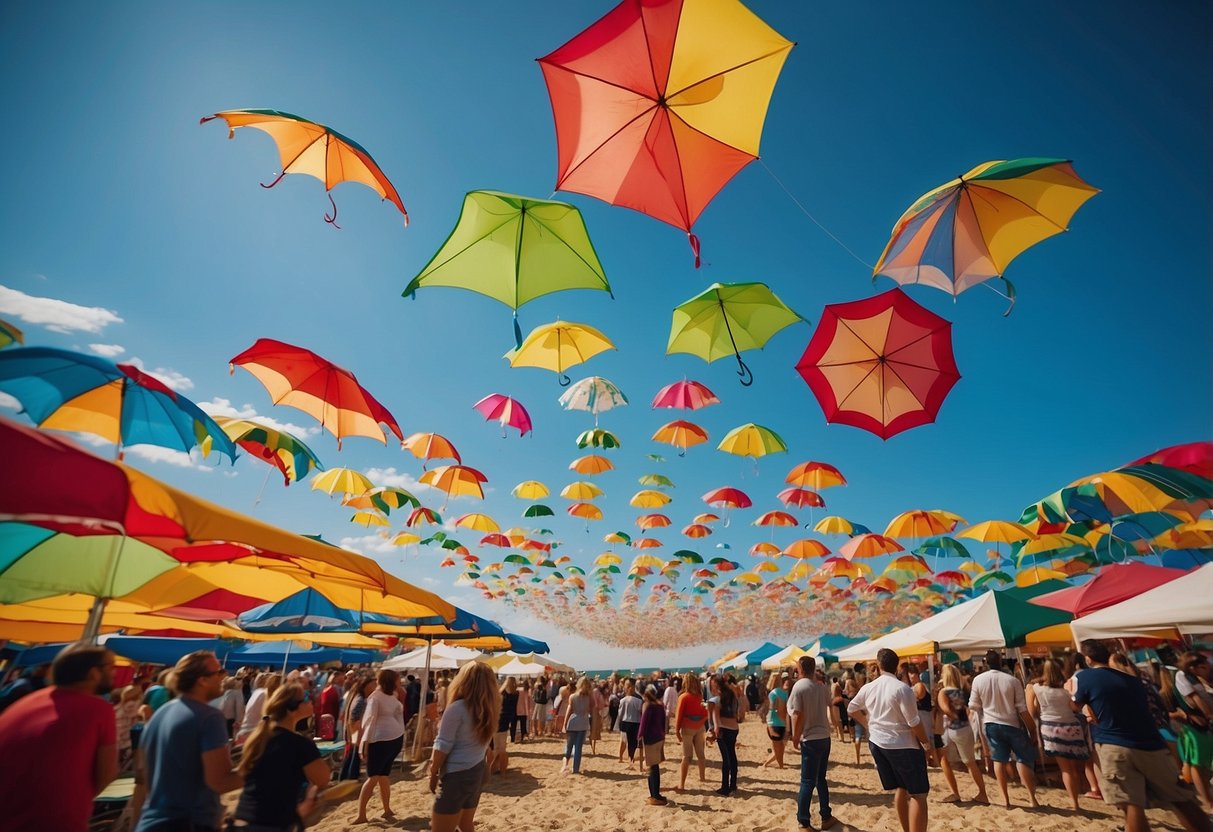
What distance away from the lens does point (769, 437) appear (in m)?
12.8

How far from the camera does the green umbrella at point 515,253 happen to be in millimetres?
6008

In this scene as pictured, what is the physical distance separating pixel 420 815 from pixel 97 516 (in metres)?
6.29

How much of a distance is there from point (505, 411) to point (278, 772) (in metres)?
8.84

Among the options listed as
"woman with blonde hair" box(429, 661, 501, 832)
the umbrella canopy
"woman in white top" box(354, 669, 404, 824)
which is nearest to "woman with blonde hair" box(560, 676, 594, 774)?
"woman in white top" box(354, 669, 404, 824)

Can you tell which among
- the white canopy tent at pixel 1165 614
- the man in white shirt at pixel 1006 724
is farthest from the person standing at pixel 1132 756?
the man in white shirt at pixel 1006 724

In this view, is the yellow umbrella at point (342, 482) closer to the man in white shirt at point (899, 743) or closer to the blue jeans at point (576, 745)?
the blue jeans at point (576, 745)

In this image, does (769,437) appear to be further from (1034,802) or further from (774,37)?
(774,37)

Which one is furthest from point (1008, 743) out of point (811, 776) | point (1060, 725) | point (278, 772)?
point (278, 772)

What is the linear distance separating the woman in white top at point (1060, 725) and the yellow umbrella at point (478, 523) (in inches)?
602

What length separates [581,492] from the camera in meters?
17.7

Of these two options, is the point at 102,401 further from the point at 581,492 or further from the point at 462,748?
the point at 581,492

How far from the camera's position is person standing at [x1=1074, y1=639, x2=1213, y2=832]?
4.45 meters

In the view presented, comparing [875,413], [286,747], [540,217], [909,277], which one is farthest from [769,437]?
[286,747]

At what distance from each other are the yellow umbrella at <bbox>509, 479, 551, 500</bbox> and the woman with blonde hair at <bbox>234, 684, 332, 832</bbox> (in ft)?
49.2
